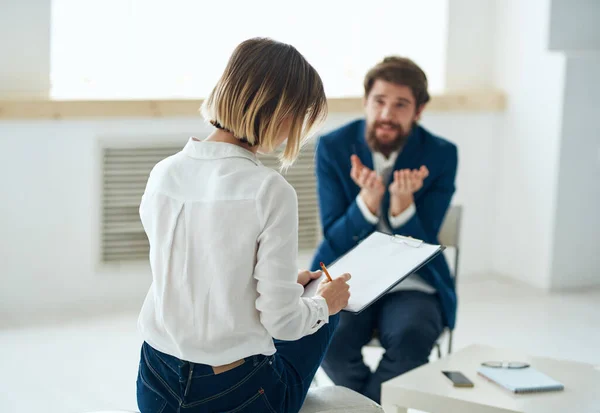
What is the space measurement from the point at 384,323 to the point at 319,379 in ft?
2.24

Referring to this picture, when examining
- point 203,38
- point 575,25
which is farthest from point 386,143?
point 575,25

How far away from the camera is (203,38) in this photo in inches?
163

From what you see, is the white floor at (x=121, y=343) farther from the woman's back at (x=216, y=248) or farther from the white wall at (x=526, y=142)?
the woman's back at (x=216, y=248)

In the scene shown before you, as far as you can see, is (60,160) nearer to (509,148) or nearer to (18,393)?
(18,393)

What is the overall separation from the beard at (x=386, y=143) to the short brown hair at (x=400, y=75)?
4.4 inches

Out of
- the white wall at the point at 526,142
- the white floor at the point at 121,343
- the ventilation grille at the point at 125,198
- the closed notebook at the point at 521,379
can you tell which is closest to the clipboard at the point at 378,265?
the closed notebook at the point at 521,379

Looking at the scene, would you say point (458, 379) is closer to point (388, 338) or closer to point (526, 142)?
point (388, 338)

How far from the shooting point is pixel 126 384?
3.07 m

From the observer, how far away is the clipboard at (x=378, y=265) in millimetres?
1882

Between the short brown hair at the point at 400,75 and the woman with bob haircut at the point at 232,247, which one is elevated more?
the short brown hair at the point at 400,75

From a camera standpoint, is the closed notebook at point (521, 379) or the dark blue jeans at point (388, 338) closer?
the closed notebook at point (521, 379)

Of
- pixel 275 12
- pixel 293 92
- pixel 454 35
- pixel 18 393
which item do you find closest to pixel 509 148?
pixel 454 35

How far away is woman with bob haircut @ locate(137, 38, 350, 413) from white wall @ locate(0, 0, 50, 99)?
7.72ft

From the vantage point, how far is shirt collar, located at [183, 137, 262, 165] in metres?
1.59
